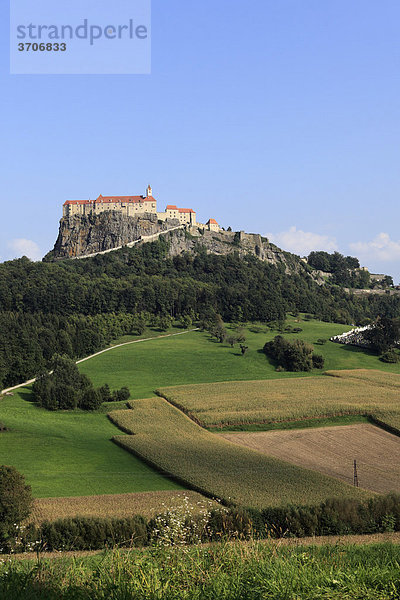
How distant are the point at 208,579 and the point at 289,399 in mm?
60767

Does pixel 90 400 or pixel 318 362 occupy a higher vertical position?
pixel 318 362

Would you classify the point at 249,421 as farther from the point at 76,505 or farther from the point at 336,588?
the point at 336,588

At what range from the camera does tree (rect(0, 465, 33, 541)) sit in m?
30.6

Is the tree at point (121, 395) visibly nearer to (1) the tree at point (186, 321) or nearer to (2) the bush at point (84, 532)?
(2) the bush at point (84, 532)

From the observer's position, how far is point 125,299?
474ft

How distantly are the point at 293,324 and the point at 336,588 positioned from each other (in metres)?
131

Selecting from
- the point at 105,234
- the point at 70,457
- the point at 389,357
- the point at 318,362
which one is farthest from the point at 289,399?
the point at 105,234

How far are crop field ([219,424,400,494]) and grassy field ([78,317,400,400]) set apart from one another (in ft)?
82.2

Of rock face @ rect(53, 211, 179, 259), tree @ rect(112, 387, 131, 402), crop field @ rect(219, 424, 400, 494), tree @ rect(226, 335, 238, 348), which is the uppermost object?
rock face @ rect(53, 211, 179, 259)

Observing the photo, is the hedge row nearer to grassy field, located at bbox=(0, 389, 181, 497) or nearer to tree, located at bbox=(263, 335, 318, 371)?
grassy field, located at bbox=(0, 389, 181, 497)

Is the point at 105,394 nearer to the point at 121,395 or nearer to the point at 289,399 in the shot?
the point at 121,395

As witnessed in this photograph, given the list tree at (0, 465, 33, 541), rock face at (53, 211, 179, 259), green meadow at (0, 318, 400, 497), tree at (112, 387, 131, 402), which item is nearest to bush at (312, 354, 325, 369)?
green meadow at (0, 318, 400, 497)

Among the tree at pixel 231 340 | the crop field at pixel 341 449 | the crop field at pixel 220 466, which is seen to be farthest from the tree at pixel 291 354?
the crop field at pixel 220 466

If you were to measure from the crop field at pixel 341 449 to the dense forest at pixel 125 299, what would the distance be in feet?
130
